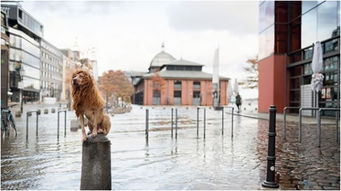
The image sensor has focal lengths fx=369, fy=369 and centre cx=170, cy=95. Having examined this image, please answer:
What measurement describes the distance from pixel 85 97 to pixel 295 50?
29.0 metres

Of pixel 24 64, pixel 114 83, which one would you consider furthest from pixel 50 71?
pixel 114 83

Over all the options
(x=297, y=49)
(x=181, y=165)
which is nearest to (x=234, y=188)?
(x=181, y=165)

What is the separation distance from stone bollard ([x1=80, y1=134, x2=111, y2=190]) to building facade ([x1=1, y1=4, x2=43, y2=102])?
48442 millimetres

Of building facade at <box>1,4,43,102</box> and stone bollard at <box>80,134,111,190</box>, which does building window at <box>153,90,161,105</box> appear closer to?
building facade at <box>1,4,43,102</box>

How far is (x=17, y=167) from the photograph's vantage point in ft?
23.8

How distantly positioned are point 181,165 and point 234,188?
1996mm

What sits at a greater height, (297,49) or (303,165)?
(297,49)

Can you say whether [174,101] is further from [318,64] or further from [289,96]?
[318,64]

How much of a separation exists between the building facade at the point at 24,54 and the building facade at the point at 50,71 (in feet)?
17.5

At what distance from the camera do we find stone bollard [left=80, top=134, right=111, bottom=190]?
4.70 meters

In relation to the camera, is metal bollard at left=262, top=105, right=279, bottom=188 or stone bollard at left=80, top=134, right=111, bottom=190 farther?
metal bollard at left=262, top=105, right=279, bottom=188

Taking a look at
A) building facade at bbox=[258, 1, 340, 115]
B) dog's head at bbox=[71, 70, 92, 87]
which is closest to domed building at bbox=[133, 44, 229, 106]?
building facade at bbox=[258, 1, 340, 115]

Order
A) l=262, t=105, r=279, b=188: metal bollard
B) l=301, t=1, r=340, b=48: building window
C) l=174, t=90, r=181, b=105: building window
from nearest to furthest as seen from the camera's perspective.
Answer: l=262, t=105, r=279, b=188: metal bollard
l=301, t=1, r=340, b=48: building window
l=174, t=90, r=181, b=105: building window

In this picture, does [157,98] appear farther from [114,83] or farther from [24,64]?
[24,64]
